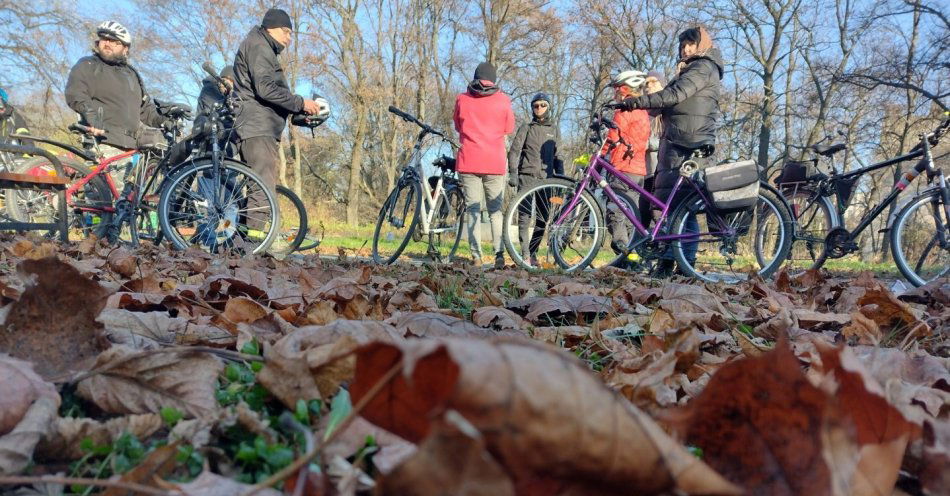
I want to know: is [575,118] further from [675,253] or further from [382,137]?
[675,253]

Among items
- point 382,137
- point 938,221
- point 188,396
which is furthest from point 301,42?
point 188,396

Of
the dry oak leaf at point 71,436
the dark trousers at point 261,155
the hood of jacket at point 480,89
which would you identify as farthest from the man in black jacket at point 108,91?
the dry oak leaf at point 71,436

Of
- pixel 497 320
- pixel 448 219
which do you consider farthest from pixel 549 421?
pixel 448 219

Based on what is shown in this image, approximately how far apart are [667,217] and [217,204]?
12.8 feet

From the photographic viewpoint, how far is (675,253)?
504cm

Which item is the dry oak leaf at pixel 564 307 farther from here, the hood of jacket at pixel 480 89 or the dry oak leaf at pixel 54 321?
the hood of jacket at pixel 480 89

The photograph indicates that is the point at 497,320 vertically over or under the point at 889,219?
under

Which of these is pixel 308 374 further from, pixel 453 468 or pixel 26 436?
pixel 453 468

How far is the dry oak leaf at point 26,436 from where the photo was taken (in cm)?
65

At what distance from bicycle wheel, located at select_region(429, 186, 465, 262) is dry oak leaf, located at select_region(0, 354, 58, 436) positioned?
5844 mm

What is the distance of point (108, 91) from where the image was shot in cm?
702

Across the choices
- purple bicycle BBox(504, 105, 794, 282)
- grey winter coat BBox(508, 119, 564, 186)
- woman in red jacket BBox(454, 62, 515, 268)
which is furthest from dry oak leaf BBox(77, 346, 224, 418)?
grey winter coat BBox(508, 119, 564, 186)

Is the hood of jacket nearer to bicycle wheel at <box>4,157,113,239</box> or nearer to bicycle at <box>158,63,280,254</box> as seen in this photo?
bicycle at <box>158,63,280,254</box>

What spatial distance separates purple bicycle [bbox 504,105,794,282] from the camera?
188 inches
